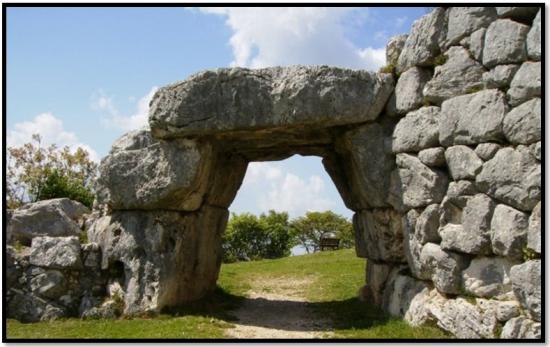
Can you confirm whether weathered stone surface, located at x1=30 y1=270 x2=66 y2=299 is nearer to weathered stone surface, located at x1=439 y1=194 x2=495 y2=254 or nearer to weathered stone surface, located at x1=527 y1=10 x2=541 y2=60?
weathered stone surface, located at x1=439 y1=194 x2=495 y2=254

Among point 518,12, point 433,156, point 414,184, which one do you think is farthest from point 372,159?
point 518,12

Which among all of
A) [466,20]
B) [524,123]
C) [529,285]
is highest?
[466,20]

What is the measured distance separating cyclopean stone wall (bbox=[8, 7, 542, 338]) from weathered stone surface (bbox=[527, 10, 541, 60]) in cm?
2

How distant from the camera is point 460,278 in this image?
1128cm

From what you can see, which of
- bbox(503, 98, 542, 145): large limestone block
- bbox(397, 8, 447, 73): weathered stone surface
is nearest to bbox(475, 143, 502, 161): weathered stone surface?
bbox(503, 98, 542, 145): large limestone block

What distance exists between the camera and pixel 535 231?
9.45 m

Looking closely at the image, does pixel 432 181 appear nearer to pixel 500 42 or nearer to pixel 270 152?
pixel 500 42

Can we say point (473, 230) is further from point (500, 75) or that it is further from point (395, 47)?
point (395, 47)

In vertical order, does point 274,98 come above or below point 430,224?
above

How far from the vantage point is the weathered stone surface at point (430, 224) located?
39.5 feet

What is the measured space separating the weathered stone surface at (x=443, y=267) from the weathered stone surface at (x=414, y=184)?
113 centimetres

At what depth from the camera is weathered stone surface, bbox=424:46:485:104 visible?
11.4 metres

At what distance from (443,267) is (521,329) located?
7.76 ft

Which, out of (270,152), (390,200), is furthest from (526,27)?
(270,152)
